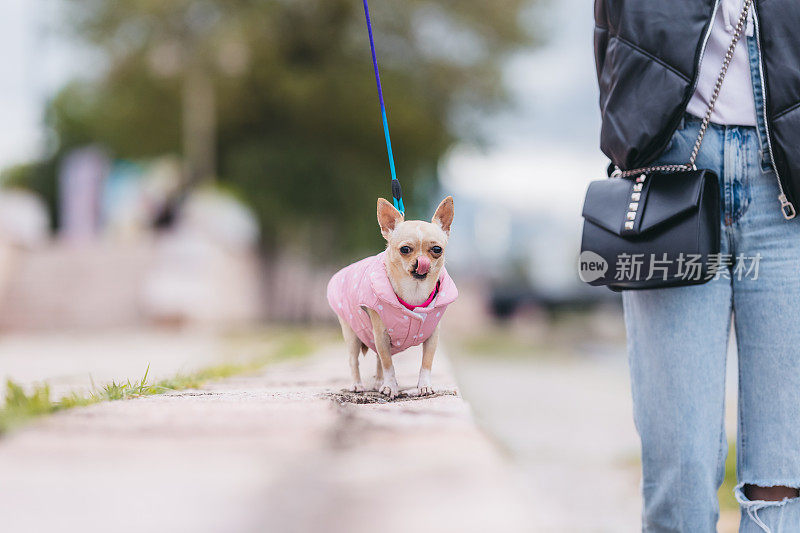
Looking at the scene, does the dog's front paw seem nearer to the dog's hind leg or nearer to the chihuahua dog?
the chihuahua dog

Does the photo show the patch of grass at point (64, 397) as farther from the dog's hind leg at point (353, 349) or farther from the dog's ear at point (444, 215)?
the dog's ear at point (444, 215)

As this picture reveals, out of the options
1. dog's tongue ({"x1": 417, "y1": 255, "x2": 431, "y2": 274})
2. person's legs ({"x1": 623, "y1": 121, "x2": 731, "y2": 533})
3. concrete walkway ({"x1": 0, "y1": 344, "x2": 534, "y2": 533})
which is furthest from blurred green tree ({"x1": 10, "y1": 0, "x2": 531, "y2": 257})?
concrete walkway ({"x1": 0, "y1": 344, "x2": 534, "y2": 533})

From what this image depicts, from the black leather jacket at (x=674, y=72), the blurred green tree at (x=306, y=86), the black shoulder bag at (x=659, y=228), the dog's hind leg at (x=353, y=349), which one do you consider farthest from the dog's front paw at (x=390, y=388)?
the blurred green tree at (x=306, y=86)

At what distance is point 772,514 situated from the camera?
1692mm

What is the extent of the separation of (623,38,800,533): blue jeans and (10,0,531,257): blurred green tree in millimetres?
11536

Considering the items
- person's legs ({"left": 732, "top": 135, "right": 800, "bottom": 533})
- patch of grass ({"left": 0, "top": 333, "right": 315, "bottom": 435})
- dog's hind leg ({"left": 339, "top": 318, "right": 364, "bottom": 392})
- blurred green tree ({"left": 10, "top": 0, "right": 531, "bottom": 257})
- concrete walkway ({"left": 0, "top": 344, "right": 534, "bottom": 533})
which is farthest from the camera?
blurred green tree ({"left": 10, "top": 0, "right": 531, "bottom": 257})

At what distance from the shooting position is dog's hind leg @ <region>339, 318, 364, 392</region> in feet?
6.11

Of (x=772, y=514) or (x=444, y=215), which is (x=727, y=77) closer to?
(x=444, y=215)

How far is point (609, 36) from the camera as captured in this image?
5.92 feet

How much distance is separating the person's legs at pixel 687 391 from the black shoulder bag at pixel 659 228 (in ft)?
0.25

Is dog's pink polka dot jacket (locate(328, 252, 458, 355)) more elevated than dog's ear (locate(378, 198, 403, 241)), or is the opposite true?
dog's ear (locate(378, 198, 403, 241))

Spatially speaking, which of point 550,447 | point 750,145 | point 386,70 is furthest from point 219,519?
point 386,70

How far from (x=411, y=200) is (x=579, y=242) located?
42.1 ft

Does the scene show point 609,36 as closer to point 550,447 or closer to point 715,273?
point 715,273
